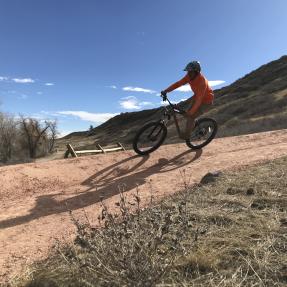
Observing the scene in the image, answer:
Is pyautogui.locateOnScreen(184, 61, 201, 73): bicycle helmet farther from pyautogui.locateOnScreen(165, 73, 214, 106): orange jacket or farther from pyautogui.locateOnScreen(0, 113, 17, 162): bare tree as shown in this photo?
pyautogui.locateOnScreen(0, 113, 17, 162): bare tree

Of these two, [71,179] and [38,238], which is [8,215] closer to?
[38,238]

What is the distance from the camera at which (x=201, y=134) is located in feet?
38.6

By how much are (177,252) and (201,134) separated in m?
7.86

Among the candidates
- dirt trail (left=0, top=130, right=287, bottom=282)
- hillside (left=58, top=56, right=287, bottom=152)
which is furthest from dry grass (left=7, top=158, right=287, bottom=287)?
hillside (left=58, top=56, right=287, bottom=152)

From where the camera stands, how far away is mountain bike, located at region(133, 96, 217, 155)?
35.7ft

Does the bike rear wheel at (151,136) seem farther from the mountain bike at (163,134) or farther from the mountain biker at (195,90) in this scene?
the mountain biker at (195,90)

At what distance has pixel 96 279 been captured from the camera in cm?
373

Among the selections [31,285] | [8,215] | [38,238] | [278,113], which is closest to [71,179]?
[8,215]

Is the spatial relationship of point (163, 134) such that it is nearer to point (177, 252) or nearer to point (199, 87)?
point (199, 87)

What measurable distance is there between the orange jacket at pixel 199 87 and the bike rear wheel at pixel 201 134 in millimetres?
1091

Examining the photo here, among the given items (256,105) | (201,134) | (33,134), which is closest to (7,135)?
(33,134)

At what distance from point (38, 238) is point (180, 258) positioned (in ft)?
8.47

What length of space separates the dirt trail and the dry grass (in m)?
0.84

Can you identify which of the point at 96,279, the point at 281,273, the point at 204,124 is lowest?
the point at 281,273
